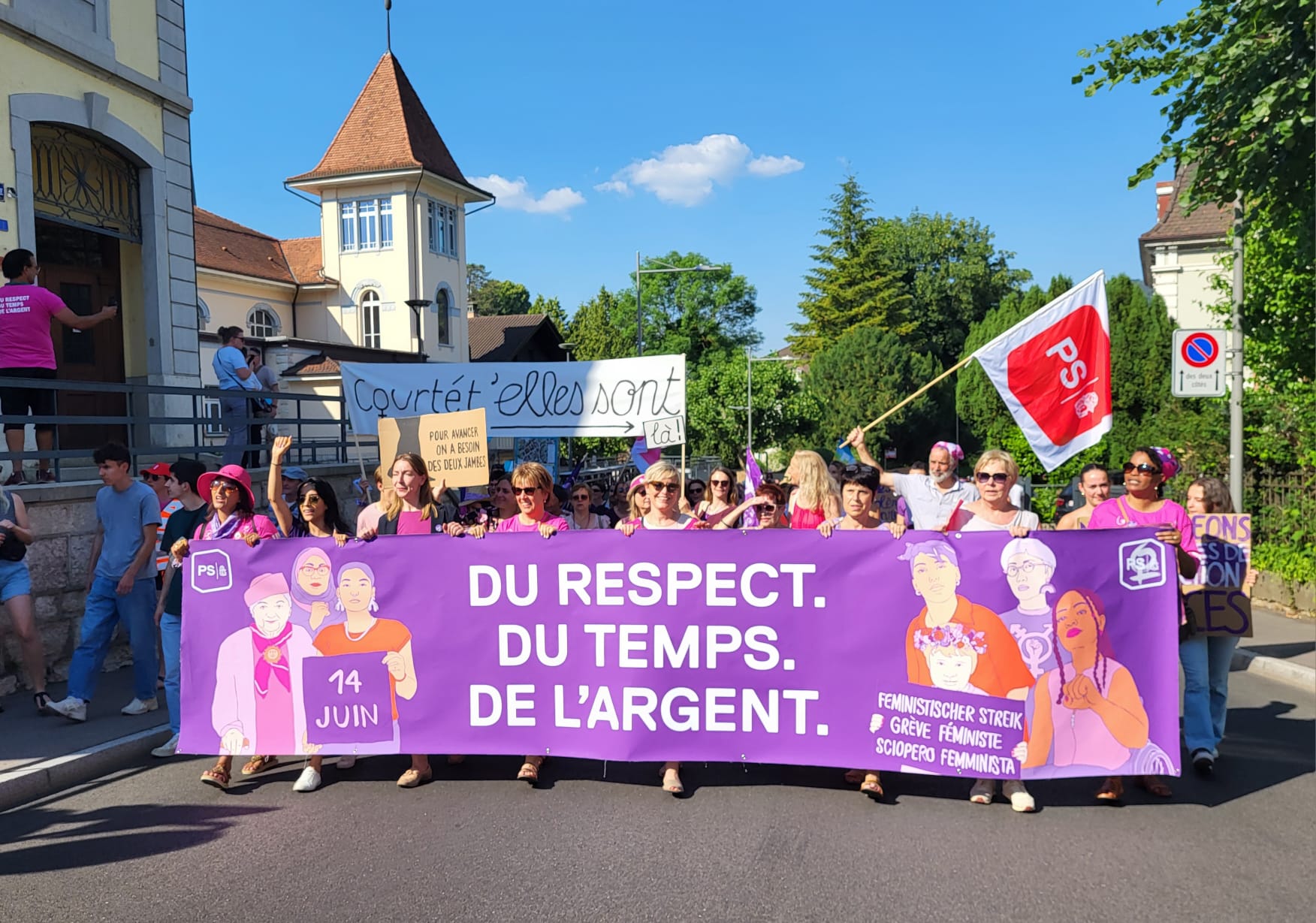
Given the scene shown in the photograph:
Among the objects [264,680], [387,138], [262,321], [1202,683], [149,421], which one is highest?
[387,138]

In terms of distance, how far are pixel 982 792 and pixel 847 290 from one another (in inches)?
2535

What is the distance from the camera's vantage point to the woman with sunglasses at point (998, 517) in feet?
16.0

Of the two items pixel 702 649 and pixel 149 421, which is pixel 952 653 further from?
pixel 149 421

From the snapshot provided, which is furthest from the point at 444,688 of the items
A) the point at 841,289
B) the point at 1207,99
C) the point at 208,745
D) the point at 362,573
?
the point at 841,289

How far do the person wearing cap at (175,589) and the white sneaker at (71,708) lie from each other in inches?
24.1

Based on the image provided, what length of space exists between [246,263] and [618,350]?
1029 inches

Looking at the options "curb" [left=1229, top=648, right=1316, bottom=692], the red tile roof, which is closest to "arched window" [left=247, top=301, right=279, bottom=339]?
the red tile roof

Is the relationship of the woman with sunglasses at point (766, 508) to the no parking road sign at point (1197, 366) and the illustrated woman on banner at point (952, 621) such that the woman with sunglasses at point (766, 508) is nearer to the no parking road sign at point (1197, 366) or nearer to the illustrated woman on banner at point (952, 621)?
the illustrated woman on banner at point (952, 621)

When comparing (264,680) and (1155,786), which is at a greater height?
(264,680)

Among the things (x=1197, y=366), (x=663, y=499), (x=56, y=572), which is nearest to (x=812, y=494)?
(x=663, y=499)

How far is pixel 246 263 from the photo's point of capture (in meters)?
38.7

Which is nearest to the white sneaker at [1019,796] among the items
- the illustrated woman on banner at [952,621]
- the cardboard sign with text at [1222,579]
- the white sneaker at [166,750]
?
the illustrated woman on banner at [952,621]

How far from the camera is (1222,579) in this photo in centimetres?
556

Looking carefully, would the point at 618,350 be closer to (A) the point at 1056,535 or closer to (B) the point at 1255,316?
(B) the point at 1255,316
